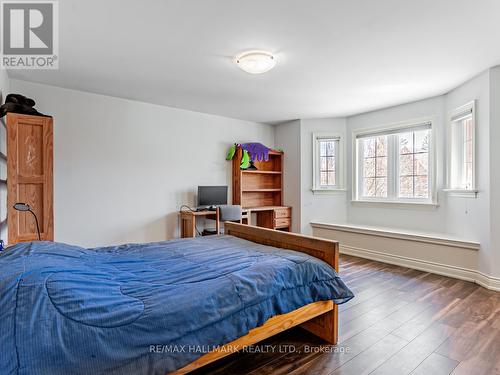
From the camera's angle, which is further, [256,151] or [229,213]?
[256,151]

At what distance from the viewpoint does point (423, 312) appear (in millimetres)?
2518

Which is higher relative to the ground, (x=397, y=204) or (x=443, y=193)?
(x=443, y=193)

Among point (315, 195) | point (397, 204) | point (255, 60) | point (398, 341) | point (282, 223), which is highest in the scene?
point (255, 60)

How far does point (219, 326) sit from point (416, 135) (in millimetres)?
4265

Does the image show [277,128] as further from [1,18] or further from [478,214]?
[1,18]

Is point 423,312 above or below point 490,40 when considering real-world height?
below

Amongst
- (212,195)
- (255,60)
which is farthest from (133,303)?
(212,195)

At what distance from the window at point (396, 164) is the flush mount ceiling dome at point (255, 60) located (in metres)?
2.83

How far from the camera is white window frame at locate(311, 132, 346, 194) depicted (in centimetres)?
525

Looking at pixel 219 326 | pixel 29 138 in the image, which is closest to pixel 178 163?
pixel 29 138

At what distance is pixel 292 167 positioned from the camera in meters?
5.43

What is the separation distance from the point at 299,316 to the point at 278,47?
2.24 metres

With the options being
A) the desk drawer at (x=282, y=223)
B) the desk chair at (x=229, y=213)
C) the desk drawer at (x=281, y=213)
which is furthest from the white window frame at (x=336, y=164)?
the desk chair at (x=229, y=213)

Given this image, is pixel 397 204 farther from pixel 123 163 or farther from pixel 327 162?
pixel 123 163
